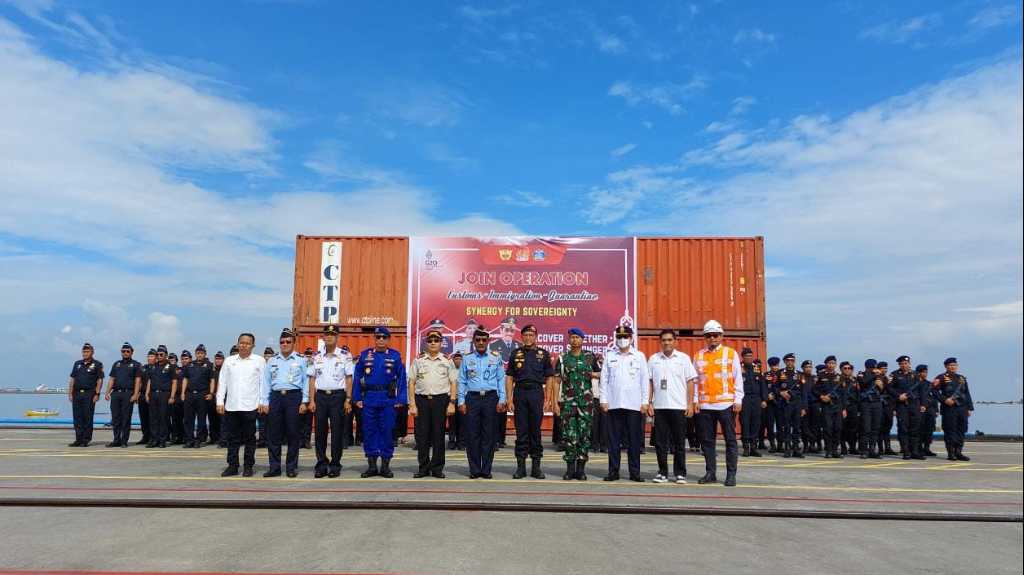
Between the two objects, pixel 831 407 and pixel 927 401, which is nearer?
pixel 831 407

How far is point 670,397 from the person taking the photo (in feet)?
24.7

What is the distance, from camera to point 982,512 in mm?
5699

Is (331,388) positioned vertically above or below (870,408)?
above

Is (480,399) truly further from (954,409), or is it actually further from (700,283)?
(954,409)

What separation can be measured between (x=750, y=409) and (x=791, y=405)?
1.06 m

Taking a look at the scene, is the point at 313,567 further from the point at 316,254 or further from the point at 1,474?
the point at 316,254

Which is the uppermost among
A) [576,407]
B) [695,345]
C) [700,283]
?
[700,283]

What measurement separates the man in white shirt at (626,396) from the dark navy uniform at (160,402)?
9021 mm

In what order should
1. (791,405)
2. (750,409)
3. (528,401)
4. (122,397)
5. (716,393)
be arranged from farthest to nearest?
(122,397), (791,405), (750,409), (528,401), (716,393)

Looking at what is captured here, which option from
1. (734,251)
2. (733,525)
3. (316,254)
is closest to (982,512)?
(733,525)

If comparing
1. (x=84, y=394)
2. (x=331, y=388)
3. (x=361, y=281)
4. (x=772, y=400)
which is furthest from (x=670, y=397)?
(x=84, y=394)

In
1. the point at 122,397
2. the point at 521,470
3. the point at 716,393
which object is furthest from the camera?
the point at 122,397

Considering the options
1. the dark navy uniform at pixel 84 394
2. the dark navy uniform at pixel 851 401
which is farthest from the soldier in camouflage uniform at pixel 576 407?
the dark navy uniform at pixel 84 394

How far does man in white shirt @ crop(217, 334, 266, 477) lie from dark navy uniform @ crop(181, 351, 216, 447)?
4709 mm
